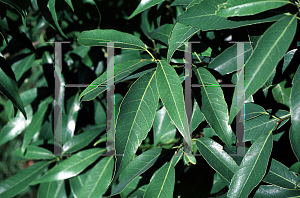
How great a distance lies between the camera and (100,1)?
99 cm

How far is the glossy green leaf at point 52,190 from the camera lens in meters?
0.91

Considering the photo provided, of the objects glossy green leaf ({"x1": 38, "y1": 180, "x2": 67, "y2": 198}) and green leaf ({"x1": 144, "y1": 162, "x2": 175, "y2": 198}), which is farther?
glossy green leaf ({"x1": 38, "y1": 180, "x2": 67, "y2": 198})

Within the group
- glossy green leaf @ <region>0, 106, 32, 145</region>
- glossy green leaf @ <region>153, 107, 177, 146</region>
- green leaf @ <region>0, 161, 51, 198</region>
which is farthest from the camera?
glossy green leaf @ <region>0, 106, 32, 145</region>

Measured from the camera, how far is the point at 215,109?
21.0 inches

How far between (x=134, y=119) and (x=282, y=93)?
42 cm

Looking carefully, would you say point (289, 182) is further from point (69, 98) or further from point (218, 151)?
point (69, 98)

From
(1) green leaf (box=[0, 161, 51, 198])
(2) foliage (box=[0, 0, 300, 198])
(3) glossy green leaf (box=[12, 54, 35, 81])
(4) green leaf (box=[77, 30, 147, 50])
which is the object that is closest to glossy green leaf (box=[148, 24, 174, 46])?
(2) foliage (box=[0, 0, 300, 198])

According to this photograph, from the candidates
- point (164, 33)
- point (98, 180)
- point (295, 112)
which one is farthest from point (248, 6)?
point (98, 180)

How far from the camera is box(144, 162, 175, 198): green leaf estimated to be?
602 mm

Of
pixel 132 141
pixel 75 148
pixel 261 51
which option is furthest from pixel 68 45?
pixel 261 51

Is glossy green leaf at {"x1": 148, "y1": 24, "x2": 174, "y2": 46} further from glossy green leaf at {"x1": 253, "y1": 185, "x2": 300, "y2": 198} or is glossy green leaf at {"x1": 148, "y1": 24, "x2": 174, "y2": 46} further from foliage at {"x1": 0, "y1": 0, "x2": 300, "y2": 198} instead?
glossy green leaf at {"x1": 253, "y1": 185, "x2": 300, "y2": 198}

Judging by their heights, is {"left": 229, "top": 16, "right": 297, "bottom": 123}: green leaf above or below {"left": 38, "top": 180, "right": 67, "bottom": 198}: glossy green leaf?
above

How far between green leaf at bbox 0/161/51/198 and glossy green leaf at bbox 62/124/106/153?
12 cm

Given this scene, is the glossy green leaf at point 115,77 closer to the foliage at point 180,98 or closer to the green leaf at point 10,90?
the foliage at point 180,98
